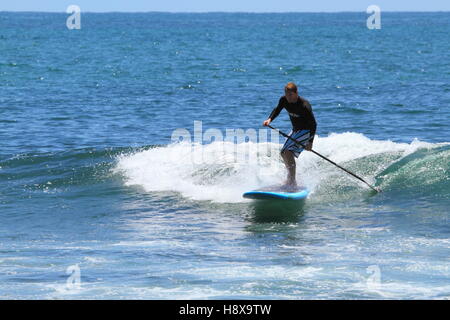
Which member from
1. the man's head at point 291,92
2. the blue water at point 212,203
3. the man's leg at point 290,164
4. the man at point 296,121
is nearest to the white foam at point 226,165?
the blue water at point 212,203

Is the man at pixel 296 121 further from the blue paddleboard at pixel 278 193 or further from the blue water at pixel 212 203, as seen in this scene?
the blue water at pixel 212 203

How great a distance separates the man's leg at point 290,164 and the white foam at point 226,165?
1.67 ft

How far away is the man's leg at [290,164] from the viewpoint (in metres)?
13.4

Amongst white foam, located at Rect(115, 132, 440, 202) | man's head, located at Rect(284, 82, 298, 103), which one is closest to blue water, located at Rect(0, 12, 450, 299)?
white foam, located at Rect(115, 132, 440, 202)

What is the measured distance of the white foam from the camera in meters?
14.7

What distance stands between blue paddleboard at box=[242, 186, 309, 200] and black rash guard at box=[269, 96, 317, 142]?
913 mm

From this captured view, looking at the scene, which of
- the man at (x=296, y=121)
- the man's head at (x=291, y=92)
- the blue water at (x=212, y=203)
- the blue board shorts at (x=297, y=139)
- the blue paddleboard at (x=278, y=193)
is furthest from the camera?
the blue board shorts at (x=297, y=139)

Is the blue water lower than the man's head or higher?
lower

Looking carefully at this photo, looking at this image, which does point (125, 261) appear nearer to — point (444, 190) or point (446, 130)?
point (444, 190)

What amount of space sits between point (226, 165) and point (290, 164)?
245 centimetres

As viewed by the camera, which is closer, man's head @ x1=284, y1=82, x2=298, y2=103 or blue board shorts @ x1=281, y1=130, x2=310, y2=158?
man's head @ x1=284, y1=82, x2=298, y2=103

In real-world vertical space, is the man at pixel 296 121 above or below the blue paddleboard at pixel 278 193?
above

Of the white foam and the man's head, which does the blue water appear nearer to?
the white foam

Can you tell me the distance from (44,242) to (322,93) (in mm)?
21423
